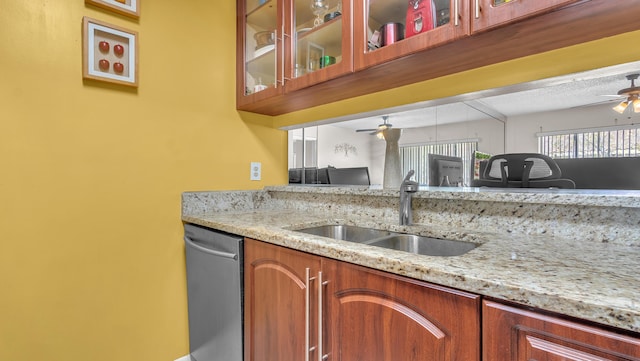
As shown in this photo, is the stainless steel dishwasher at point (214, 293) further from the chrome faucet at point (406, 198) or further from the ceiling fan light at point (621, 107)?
the ceiling fan light at point (621, 107)

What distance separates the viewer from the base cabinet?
0.68 metres

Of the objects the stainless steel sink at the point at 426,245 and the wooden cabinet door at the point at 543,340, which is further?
the stainless steel sink at the point at 426,245

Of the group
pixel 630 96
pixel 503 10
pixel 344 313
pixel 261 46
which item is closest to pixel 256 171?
pixel 261 46

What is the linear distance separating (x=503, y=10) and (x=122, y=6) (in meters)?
1.55

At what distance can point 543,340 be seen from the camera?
0.57 metres

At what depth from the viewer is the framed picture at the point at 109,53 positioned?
1.29m

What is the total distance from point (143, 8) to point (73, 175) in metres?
0.86

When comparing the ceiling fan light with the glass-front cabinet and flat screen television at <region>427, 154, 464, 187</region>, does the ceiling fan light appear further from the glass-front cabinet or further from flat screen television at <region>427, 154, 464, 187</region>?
the glass-front cabinet

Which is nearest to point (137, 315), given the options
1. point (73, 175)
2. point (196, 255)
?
point (196, 255)

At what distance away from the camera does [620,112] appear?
0.96m

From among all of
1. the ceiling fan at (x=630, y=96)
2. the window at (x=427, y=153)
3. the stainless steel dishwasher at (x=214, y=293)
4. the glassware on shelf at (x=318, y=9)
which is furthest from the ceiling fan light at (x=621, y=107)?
the stainless steel dishwasher at (x=214, y=293)

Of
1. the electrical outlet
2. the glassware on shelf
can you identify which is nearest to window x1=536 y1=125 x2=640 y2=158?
the glassware on shelf

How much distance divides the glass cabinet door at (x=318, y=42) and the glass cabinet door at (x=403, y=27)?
71 mm

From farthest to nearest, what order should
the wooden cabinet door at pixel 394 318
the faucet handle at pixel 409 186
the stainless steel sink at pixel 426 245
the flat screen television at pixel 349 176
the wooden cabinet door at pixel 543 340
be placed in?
the flat screen television at pixel 349 176 < the faucet handle at pixel 409 186 < the stainless steel sink at pixel 426 245 < the wooden cabinet door at pixel 394 318 < the wooden cabinet door at pixel 543 340
